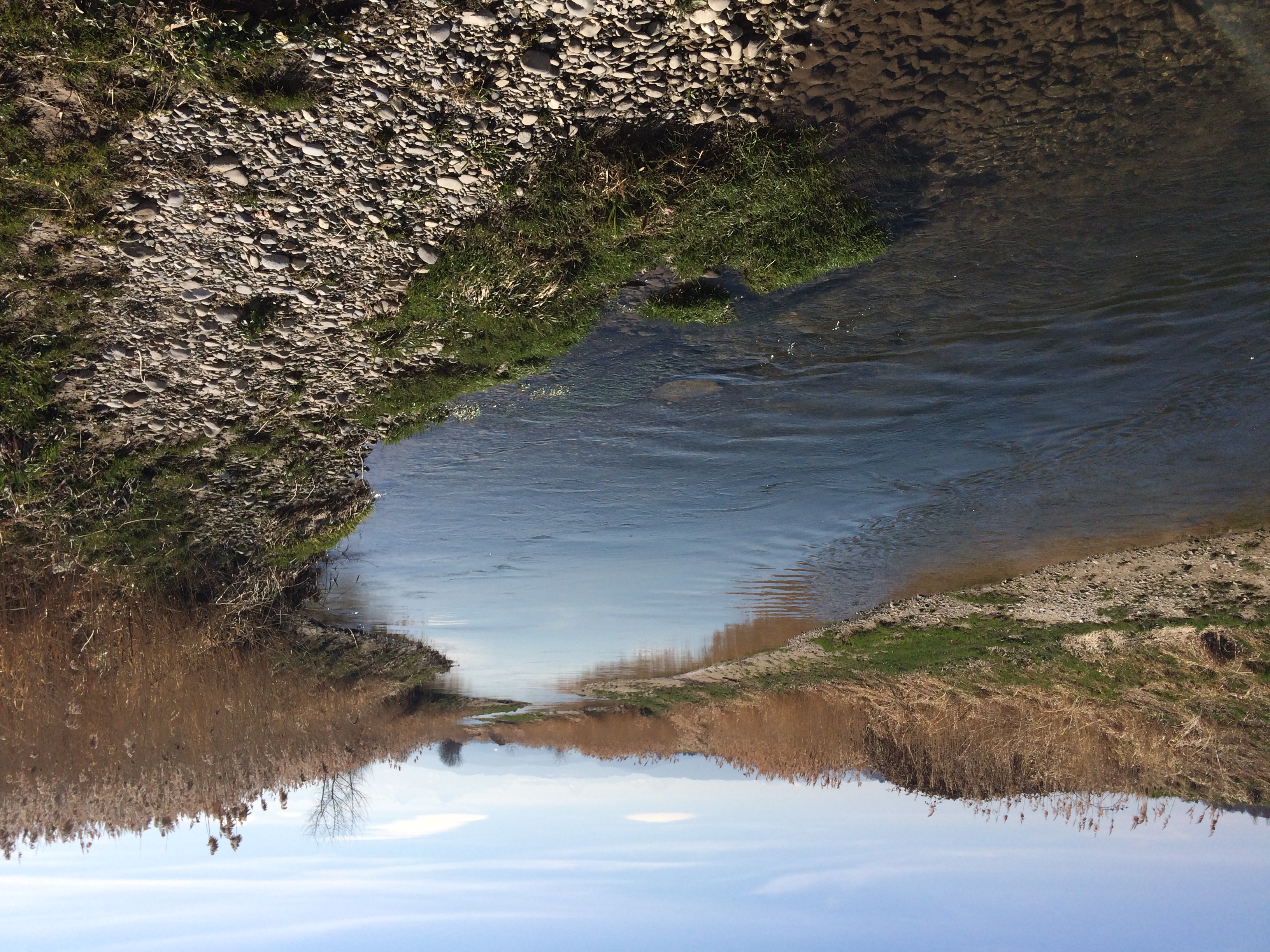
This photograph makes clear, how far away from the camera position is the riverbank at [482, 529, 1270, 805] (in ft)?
23.8

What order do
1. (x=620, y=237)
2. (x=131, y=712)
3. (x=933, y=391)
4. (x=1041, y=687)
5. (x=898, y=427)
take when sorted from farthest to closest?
(x=1041, y=687), (x=898, y=427), (x=131, y=712), (x=933, y=391), (x=620, y=237)

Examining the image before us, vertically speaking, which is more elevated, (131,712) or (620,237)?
(620,237)

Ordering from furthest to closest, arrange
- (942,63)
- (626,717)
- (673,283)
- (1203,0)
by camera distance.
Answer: (626,717) → (673,283) → (942,63) → (1203,0)

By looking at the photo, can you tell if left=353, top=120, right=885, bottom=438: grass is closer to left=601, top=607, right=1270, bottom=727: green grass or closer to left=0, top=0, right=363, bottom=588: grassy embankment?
left=0, top=0, right=363, bottom=588: grassy embankment

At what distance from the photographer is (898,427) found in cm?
649

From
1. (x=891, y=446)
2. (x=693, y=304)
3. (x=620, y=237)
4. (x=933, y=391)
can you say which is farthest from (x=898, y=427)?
(x=620, y=237)

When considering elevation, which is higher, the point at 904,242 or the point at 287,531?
the point at 904,242

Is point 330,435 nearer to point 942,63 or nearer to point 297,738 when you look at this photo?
point 297,738

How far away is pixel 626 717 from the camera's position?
13.4m

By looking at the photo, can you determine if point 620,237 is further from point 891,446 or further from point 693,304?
point 891,446

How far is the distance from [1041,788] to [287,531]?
10.8m

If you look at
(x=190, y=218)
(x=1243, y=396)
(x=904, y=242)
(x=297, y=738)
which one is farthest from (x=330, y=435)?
(x=1243, y=396)

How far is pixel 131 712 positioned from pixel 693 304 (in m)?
6.46

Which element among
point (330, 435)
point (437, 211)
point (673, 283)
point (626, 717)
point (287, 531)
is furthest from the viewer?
point (626, 717)
